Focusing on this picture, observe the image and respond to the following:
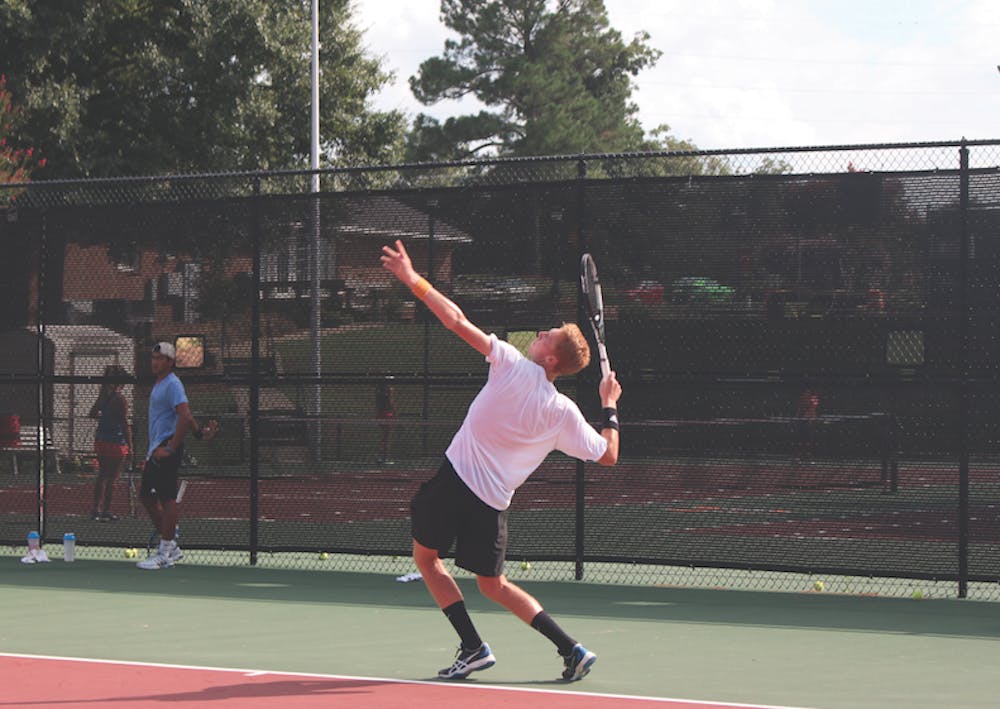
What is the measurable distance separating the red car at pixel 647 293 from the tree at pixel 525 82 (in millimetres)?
39901

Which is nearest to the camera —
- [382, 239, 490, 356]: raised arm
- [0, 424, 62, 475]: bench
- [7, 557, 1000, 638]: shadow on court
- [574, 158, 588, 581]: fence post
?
[382, 239, 490, 356]: raised arm

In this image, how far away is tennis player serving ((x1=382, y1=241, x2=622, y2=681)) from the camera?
7.32 meters

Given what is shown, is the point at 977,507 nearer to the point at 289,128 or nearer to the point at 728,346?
the point at 728,346

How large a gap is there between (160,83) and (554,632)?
23.8 meters

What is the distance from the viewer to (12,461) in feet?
42.9

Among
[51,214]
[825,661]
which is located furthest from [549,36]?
[825,661]

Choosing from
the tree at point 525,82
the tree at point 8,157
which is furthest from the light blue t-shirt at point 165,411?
the tree at point 525,82

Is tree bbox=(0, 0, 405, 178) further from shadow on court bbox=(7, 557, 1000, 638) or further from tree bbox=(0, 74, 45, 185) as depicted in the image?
shadow on court bbox=(7, 557, 1000, 638)

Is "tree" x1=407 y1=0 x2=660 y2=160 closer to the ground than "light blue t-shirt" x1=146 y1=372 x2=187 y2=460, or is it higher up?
higher up

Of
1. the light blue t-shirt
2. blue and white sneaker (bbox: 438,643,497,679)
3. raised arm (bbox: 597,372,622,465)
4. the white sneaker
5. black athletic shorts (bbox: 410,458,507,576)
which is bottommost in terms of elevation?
the white sneaker

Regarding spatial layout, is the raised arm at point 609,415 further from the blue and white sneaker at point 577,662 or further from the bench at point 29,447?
the bench at point 29,447

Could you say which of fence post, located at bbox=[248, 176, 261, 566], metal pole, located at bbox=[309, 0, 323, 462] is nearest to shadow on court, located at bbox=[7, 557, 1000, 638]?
fence post, located at bbox=[248, 176, 261, 566]

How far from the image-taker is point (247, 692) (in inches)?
285

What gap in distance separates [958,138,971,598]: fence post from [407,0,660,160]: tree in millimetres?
40470
